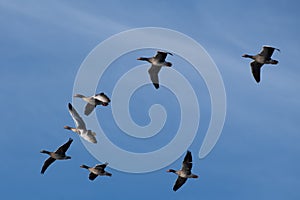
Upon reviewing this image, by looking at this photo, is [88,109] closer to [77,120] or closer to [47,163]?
[77,120]

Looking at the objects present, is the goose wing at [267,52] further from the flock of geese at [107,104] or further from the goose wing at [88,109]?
the goose wing at [88,109]

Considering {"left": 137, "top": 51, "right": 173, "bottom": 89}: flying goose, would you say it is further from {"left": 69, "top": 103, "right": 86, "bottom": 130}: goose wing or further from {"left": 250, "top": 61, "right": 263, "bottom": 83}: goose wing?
{"left": 69, "top": 103, "right": 86, "bottom": 130}: goose wing

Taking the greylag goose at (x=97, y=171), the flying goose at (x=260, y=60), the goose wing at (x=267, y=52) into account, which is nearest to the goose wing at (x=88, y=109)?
the greylag goose at (x=97, y=171)

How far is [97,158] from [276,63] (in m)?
11.6

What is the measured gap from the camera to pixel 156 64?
169 ft

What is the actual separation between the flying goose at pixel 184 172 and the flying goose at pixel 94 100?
562 centimetres

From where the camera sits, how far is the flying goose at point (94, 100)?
47.5 m

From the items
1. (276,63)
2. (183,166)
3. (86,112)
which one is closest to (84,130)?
(86,112)

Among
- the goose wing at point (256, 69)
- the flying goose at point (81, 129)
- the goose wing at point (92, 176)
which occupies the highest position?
the goose wing at point (256, 69)

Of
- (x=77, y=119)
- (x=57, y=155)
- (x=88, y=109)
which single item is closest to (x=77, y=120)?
(x=77, y=119)

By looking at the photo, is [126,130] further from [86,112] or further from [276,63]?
[276,63]

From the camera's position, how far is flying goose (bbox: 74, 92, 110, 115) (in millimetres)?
47500

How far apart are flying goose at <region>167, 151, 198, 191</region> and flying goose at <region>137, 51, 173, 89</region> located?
5.19 m

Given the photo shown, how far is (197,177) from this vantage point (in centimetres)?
4991
